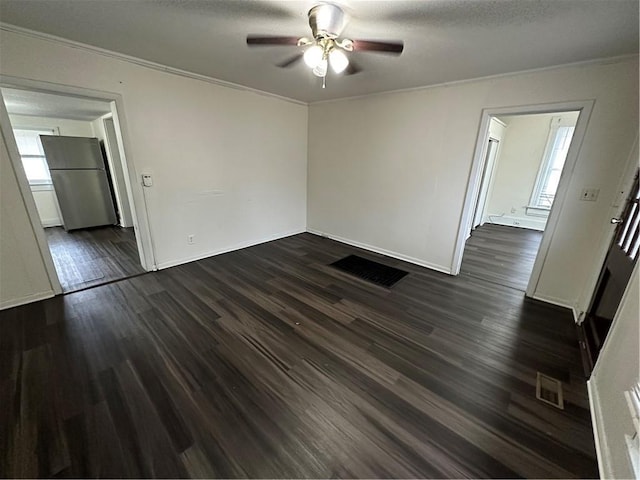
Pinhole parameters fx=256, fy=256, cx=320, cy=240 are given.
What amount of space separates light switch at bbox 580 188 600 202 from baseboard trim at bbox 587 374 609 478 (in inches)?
66.1

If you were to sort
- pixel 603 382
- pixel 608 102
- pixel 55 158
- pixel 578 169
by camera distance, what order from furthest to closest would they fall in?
pixel 55 158, pixel 578 169, pixel 608 102, pixel 603 382

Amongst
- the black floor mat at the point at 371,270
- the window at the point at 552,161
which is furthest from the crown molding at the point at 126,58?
the window at the point at 552,161

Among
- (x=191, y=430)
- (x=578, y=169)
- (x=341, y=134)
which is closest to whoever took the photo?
(x=191, y=430)

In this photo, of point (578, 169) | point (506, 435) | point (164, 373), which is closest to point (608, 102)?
point (578, 169)

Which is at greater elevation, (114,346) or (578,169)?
(578,169)

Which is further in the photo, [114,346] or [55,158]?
[55,158]

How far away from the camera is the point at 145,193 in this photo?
304cm

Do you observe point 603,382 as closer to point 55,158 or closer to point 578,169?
point 578,169

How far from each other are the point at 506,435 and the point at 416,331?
92cm

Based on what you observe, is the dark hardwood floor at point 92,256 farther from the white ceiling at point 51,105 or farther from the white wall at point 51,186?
the white ceiling at point 51,105

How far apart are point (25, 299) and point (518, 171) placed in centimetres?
845

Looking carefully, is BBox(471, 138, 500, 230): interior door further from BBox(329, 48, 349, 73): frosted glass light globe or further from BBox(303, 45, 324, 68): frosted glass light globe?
BBox(303, 45, 324, 68): frosted glass light globe

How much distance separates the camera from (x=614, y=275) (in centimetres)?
201

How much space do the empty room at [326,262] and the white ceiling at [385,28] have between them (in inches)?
0.8
